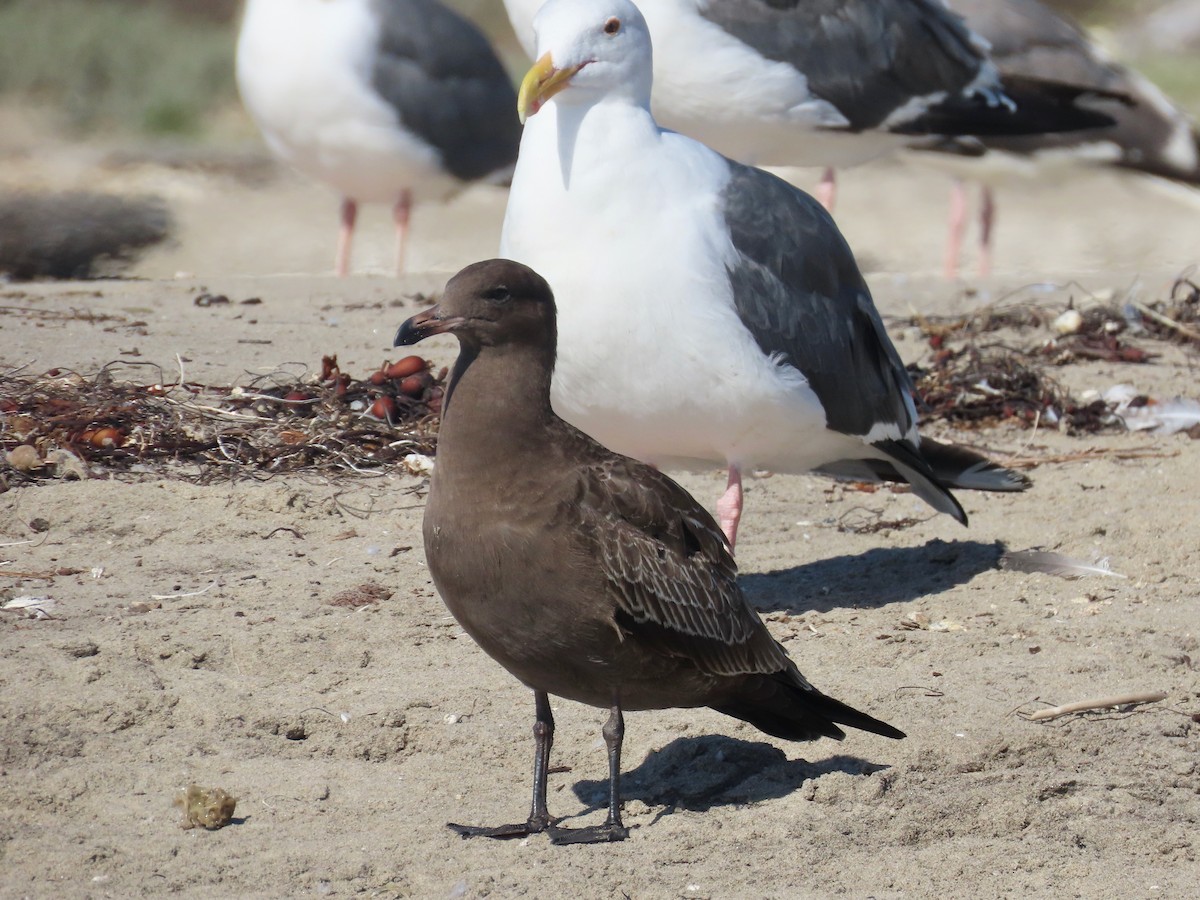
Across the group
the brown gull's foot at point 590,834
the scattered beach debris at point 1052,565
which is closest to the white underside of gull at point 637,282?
the scattered beach debris at point 1052,565

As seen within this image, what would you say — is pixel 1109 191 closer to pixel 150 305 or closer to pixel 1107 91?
pixel 1107 91

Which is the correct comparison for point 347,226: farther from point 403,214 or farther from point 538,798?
point 538,798

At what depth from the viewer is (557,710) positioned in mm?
4797

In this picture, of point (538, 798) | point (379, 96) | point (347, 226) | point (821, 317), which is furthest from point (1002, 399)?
point (347, 226)

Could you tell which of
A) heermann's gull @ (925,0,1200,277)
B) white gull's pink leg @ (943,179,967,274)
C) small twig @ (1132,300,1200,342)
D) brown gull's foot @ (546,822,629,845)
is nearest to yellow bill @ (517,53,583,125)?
brown gull's foot @ (546,822,629,845)

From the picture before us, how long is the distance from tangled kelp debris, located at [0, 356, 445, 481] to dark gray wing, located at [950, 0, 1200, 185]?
4666 mm

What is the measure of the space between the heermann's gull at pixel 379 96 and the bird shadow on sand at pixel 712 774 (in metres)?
6.36

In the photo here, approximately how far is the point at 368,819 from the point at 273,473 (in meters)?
2.15

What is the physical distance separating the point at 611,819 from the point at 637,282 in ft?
5.38

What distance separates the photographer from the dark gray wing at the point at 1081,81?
9.87 m

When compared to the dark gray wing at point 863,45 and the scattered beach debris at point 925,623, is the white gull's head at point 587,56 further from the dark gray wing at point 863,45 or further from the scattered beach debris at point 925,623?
the dark gray wing at point 863,45

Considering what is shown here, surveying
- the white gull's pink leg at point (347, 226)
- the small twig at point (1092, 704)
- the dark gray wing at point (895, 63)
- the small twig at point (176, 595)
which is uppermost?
the dark gray wing at point (895, 63)

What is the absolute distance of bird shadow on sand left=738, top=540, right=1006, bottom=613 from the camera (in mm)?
5598

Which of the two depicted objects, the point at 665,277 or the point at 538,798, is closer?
the point at 538,798
